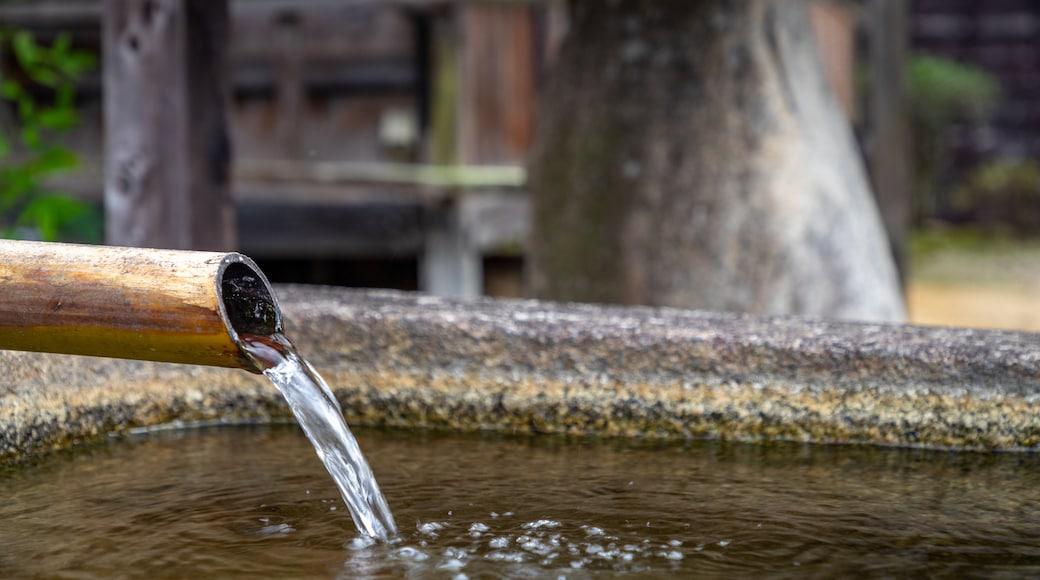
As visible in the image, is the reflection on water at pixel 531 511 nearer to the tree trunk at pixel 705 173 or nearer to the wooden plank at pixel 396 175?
the tree trunk at pixel 705 173

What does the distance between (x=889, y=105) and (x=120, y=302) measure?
4.70 meters

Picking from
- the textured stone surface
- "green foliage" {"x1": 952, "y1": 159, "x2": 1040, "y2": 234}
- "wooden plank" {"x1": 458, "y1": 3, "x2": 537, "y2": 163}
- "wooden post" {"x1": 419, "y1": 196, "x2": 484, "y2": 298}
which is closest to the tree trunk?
the textured stone surface

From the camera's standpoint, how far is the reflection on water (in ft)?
4.71

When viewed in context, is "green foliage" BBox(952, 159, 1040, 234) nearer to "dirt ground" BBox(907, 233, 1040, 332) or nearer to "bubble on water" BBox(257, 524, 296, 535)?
"dirt ground" BBox(907, 233, 1040, 332)

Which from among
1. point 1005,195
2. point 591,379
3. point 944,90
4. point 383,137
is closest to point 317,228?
point 383,137

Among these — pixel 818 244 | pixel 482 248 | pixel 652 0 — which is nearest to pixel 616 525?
pixel 818 244

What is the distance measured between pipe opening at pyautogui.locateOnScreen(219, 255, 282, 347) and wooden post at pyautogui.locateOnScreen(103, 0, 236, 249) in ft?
4.41

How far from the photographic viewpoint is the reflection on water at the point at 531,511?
1.44 metres

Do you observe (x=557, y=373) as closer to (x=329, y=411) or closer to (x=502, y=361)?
(x=502, y=361)

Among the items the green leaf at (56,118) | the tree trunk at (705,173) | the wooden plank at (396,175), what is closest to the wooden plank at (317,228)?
the wooden plank at (396,175)

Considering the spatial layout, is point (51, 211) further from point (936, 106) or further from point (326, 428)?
point (936, 106)

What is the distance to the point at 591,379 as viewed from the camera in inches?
82.3

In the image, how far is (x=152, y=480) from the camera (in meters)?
1.85

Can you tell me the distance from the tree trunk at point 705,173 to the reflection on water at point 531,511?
5.27 feet
